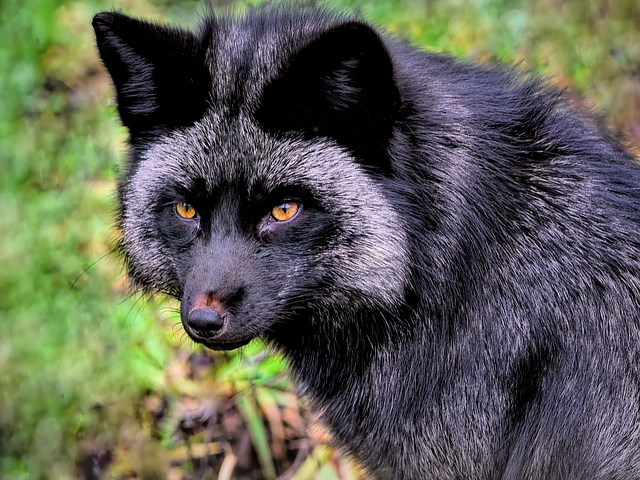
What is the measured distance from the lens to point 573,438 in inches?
134

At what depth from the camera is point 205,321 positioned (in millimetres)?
3123

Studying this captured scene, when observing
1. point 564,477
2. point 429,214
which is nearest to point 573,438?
point 564,477

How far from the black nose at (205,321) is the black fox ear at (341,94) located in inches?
32.8

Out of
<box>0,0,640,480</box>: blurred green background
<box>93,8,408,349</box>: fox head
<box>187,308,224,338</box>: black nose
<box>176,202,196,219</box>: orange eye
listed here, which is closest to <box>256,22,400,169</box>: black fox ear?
<box>93,8,408,349</box>: fox head

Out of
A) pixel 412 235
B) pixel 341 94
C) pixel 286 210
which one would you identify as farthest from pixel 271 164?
pixel 412 235

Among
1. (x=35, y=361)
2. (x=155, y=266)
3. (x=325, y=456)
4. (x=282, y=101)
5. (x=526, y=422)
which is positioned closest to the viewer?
(x=282, y=101)

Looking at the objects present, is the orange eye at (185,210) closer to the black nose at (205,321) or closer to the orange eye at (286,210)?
the orange eye at (286,210)

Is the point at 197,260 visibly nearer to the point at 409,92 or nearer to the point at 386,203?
the point at 386,203

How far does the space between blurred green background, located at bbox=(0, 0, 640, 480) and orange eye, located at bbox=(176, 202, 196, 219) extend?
2.82 feet

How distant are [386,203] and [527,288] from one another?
2.44ft

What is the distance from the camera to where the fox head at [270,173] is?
318cm

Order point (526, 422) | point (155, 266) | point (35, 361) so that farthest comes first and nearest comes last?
point (35, 361), point (155, 266), point (526, 422)

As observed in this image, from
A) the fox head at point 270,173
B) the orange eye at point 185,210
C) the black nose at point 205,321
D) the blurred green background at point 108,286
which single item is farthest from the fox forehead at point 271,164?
the blurred green background at point 108,286

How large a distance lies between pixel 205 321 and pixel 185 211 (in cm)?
61
